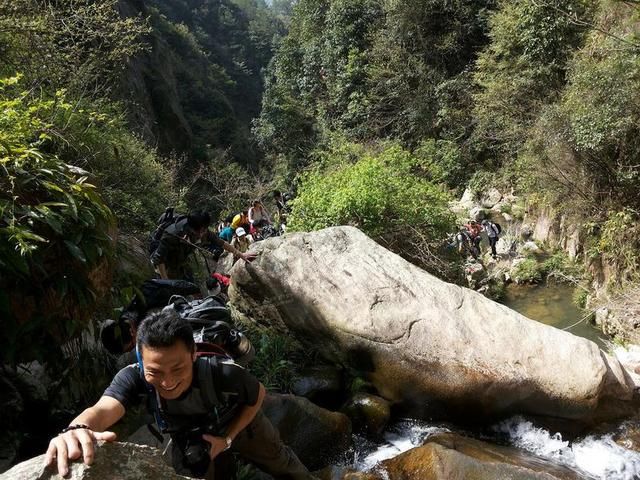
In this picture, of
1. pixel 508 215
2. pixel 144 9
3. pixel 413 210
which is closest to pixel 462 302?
pixel 413 210

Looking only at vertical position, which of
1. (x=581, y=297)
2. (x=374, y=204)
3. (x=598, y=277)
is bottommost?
(x=581, y=297)

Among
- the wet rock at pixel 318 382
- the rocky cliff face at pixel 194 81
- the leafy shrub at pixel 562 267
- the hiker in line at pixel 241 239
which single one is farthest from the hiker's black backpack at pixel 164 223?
the rocky cliff face at pixel 194 81

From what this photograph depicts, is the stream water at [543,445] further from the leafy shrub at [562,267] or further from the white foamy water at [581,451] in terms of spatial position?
the leafy shrub at [562,267]

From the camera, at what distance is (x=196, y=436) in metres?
2.35

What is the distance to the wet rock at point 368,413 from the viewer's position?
5141mm

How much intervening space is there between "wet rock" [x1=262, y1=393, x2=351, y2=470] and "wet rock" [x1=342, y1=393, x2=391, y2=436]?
375mm

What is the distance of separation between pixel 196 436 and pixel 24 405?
6.14 ft

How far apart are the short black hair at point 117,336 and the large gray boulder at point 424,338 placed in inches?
107

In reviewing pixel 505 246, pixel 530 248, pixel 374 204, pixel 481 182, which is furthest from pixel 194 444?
pixel 481 182

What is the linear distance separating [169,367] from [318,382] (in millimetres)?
3746

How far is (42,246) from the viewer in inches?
122

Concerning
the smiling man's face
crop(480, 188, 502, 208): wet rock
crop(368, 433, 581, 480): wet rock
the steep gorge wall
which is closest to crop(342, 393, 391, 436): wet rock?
crop(368, 433, 581, 480): wet rock

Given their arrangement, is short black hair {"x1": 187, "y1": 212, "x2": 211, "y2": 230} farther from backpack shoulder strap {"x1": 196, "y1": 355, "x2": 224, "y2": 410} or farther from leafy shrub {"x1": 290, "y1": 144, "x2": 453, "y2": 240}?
leafy shrub {"x1": 290, "y1": 144, "x2": 453, "y2": 240}

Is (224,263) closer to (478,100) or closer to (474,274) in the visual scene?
(474,274)
